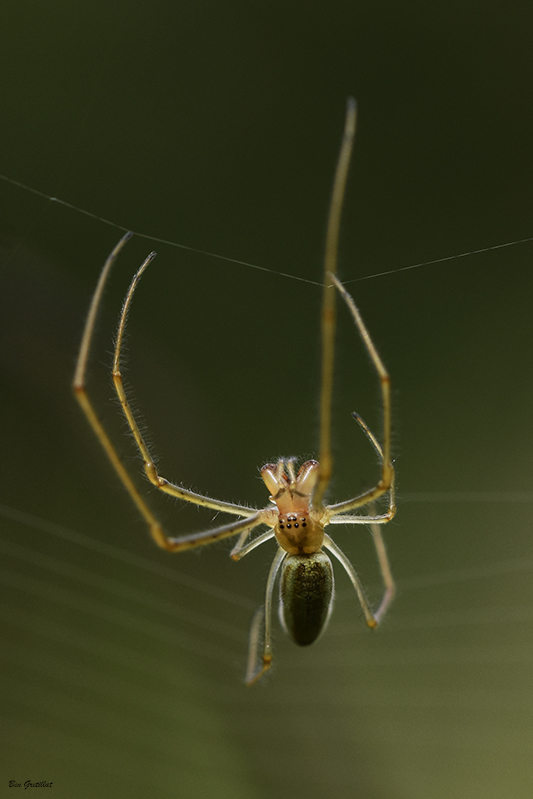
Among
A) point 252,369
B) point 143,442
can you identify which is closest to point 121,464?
point 143,442

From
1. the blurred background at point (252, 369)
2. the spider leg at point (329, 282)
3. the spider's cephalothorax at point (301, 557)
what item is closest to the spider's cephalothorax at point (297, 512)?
the spider's cephalothorax at point (301, 557)

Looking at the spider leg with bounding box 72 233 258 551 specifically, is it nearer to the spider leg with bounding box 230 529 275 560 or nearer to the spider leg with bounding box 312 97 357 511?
the spider leg with bounding box 230 529 275 560

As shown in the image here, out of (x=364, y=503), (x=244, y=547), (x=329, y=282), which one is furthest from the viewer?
(x=244, y=547)

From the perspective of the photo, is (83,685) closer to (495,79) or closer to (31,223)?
(31,223)

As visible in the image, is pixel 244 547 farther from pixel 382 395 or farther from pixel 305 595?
pixel 382 395

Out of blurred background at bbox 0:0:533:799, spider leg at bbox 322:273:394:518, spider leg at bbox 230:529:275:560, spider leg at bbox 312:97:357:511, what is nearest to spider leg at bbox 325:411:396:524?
spider leg at bbox 322:273:394:518

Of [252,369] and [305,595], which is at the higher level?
[252,369]
